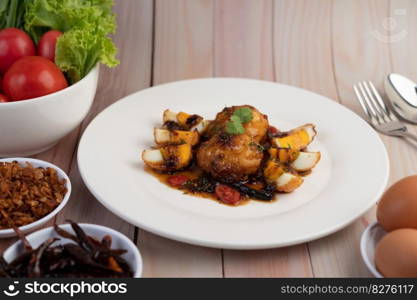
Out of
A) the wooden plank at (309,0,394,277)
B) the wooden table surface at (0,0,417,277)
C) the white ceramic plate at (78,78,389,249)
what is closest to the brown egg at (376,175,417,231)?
the white ceramic plate at (78,78,389,249)

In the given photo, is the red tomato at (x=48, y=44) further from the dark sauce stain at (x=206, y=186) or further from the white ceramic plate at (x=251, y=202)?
the dark sauce stain at (x=206, y=186)

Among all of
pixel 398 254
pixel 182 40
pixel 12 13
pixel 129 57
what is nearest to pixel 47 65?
pixel 12 13

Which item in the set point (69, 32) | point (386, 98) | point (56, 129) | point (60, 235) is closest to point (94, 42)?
point (69, 32)

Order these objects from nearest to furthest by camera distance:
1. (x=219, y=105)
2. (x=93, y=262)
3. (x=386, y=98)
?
(x=93, y=262) → (x=219, y=105) → (x=386, y=98)

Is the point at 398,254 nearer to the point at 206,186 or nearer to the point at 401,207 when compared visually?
the point at 401,207

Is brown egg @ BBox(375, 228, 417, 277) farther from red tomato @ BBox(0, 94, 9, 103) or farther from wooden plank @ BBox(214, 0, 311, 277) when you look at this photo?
wooden plank @ BBox(214, 0, 311, 277)

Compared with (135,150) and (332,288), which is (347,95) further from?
(332,288)
